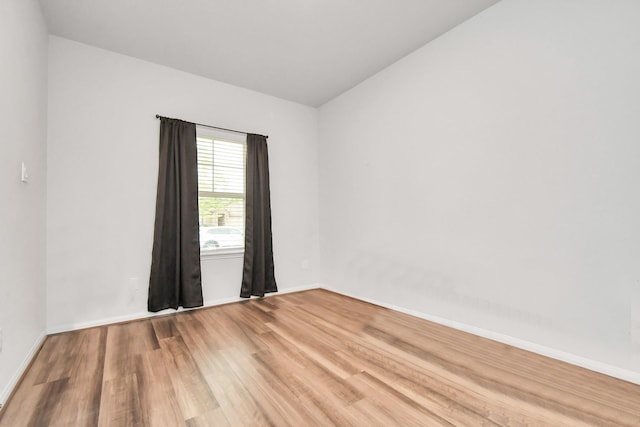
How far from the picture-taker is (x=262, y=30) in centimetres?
266

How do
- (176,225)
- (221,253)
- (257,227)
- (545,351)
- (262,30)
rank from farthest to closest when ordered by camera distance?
(257,227) → (221,253) → (176,225) → (262,30) → (545,351)

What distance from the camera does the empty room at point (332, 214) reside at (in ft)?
5.48

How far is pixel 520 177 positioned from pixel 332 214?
94.5 inches

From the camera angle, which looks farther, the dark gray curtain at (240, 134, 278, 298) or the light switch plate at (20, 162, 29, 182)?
the dark gray curtain at (240, 134, 278, 298)

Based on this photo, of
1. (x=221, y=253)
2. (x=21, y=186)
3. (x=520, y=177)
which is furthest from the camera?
(x=221, y=253)

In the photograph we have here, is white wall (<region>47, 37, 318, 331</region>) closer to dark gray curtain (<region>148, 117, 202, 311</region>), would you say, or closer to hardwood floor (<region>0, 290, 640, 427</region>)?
dark gray curtain (<region>148, 117, 202, 311</region>)

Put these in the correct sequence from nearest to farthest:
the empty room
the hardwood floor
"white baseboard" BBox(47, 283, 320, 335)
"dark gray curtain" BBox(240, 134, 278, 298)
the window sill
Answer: the hardwood floor
the empty room
"white baseboard" BBox(47, 283, 320, 335)
the window sill
"dark gray curtain" BBox(240, 134, 278, 298)

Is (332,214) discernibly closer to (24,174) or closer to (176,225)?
(176,225)

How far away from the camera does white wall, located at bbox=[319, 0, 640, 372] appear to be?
1.82m

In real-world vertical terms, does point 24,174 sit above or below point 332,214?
above

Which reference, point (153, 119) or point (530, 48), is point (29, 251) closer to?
point (153, 119)

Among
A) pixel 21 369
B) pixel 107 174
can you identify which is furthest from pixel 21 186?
pixel 21 369

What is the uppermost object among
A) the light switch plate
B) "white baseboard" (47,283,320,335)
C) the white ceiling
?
the white ceiling

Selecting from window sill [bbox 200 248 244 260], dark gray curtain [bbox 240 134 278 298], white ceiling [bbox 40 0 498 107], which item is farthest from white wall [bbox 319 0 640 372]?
window sill [bbox 200 248 244 260]
